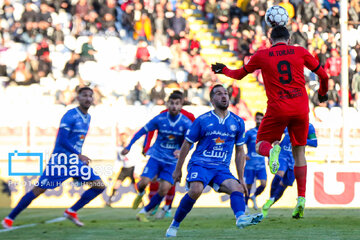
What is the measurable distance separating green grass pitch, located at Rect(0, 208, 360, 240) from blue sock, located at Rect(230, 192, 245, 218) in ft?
3.49

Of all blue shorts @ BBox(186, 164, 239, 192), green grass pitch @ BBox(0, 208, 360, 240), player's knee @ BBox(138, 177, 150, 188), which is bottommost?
green grass pitch @ BBox(0, 208, 360, 240)

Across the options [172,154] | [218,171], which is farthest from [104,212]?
[218,171]

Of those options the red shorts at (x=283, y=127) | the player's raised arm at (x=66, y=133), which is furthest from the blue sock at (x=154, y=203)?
the red shorts at (x=283, y=127)

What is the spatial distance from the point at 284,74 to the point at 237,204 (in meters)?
1.61

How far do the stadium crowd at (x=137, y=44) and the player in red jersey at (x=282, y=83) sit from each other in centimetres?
1130

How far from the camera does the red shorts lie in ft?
26.9

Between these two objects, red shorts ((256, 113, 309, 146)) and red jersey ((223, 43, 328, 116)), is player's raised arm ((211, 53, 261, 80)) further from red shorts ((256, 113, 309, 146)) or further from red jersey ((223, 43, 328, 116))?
red shorts ((256, 113, 309, 146))

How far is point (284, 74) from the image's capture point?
8.02 m

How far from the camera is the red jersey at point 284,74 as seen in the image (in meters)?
8.02

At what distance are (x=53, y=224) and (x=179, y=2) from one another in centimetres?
1273

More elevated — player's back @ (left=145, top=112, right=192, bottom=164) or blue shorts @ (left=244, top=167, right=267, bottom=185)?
player's back @ (left=145, top=112, right=192, bottom=164)

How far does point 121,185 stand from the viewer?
17938mm

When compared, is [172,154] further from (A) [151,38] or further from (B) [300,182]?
(A) [151,38]

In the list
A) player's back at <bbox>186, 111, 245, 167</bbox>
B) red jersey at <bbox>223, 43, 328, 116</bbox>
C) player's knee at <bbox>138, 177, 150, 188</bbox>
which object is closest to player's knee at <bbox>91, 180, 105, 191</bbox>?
player's knee at <bbox>138, 177, 150, 188</bbox>
